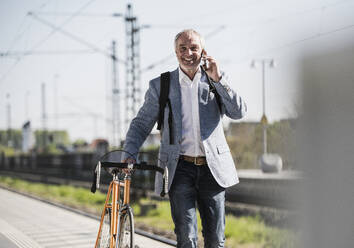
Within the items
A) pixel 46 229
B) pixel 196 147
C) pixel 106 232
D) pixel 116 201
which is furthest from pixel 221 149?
pixel 46 229

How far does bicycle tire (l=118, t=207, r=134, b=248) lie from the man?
1.00 feet

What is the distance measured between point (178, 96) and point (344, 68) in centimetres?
171

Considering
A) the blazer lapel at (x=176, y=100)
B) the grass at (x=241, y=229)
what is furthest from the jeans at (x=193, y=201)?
the grass at (x=241, y=229)

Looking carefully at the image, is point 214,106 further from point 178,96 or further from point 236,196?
point 236,196

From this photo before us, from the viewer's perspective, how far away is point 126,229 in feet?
11.2

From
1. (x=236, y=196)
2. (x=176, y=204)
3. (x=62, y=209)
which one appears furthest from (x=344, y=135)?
(x=236, y=196)

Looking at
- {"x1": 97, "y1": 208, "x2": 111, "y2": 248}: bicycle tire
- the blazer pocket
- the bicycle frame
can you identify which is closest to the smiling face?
the blazer pocket

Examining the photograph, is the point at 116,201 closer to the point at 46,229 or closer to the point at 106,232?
the point at 106,232

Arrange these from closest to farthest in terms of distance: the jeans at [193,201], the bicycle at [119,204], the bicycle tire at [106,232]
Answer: the jeans at [193,201]
the bicycle at [119,204]
the bicycle tire at [106,232]

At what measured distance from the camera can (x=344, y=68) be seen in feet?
14.0

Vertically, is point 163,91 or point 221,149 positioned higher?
point 163,91

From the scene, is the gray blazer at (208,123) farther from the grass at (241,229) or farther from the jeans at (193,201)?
the grass at (241,229)

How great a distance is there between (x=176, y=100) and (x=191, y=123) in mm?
180

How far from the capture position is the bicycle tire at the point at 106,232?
3.60 m
